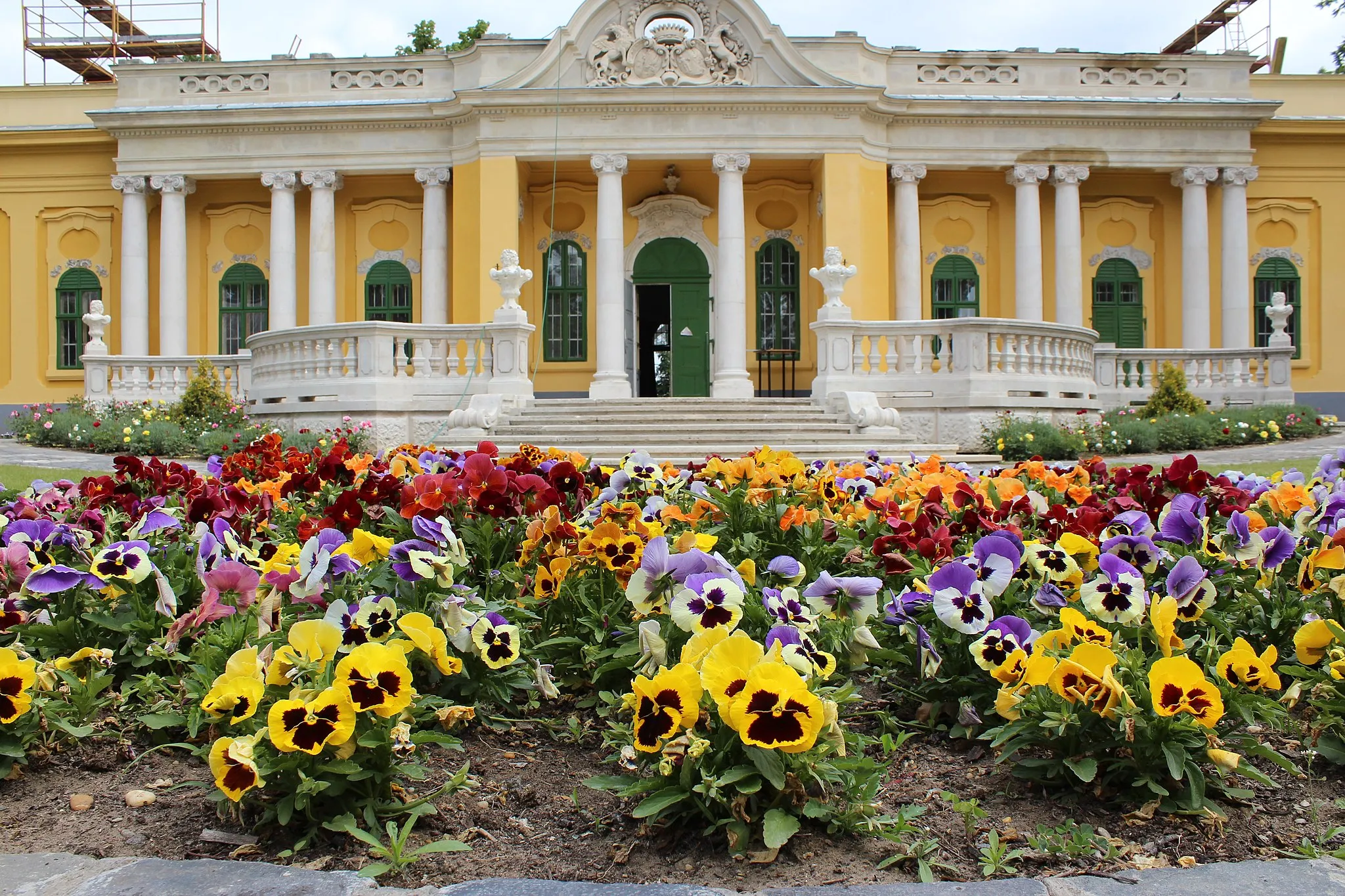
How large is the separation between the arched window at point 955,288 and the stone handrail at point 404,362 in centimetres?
1127

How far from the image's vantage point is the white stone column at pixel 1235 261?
22.0m

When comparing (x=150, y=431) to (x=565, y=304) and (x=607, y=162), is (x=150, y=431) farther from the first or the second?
(x=607, y=162)

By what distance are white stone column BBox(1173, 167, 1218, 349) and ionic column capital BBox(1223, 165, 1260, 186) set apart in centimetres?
25

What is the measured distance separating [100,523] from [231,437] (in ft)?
37.0

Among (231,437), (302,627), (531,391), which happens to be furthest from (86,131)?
(302,627)

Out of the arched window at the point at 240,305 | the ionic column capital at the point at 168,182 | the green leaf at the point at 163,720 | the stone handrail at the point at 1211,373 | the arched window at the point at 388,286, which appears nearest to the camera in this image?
the green leaf at the point at 163,720

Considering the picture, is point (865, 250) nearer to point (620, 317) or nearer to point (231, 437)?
point (620, 317)

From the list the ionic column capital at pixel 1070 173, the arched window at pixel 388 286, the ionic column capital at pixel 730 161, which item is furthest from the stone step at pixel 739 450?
the ionic column capital at pixel 1070 173

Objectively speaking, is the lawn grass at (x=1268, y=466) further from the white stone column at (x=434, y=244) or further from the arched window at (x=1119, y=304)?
the white stone column at (x=434, y=244)

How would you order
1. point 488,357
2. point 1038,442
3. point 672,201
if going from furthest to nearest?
point 672,201 → point 488,357 → point 1038,442

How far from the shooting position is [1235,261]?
2223cm

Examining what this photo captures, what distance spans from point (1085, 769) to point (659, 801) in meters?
0.98

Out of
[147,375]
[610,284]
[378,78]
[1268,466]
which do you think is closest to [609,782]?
[1268,466]

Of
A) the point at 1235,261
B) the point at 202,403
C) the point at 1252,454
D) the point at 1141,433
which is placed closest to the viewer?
the point at 1252,454
